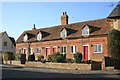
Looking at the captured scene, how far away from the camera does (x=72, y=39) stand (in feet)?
143

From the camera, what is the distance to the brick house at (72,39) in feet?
127

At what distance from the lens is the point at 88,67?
31906 millimetres

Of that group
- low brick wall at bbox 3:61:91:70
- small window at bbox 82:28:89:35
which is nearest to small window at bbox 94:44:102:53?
small window at bbox 82:28:89:35

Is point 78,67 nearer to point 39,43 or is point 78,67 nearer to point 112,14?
point 112,14

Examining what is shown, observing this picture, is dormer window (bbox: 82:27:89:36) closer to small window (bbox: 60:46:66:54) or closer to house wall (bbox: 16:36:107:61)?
house wall (bbox: 16:36:107:61)

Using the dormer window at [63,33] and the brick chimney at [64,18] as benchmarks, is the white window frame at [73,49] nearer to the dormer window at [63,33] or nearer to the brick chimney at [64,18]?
the dormer window at [63,33]

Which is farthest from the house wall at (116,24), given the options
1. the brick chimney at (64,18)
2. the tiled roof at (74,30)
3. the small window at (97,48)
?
the brick chimney at (64,18)

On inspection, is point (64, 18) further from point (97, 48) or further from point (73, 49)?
point (97, 48)

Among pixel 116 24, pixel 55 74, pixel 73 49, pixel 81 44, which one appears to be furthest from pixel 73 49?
pixel 55 74

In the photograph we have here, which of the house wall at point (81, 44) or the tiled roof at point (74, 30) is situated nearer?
the house wall at point (81, 44)

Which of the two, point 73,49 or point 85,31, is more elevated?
point 85,31

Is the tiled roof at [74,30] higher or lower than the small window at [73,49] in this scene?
higher

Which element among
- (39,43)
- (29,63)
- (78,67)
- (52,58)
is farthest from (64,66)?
(39,43)

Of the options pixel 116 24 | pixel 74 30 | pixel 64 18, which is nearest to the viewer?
pixel 116 24
